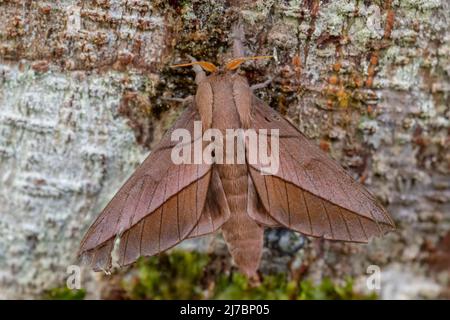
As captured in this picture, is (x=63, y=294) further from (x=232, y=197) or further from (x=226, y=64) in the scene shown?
(x=226, y=64)

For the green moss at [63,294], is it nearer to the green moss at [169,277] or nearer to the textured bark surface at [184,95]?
the textured bark surface at [184,95]

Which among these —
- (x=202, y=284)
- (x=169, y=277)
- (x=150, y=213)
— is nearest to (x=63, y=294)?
(x=169, y=277)

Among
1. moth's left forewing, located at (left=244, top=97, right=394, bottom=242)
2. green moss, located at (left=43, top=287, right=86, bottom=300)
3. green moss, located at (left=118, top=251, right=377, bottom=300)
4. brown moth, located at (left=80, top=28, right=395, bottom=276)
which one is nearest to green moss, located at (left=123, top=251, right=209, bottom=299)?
green moss, located at (left=118, top=251, right=377, bottom=300)

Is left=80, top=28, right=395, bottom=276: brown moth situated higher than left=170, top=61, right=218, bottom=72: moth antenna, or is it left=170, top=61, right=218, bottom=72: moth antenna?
left=170, top=61, right=218, bottom=72: moth antenna

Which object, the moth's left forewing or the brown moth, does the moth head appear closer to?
the brown moth

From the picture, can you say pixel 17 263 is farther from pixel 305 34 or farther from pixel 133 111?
pixel 305 34
